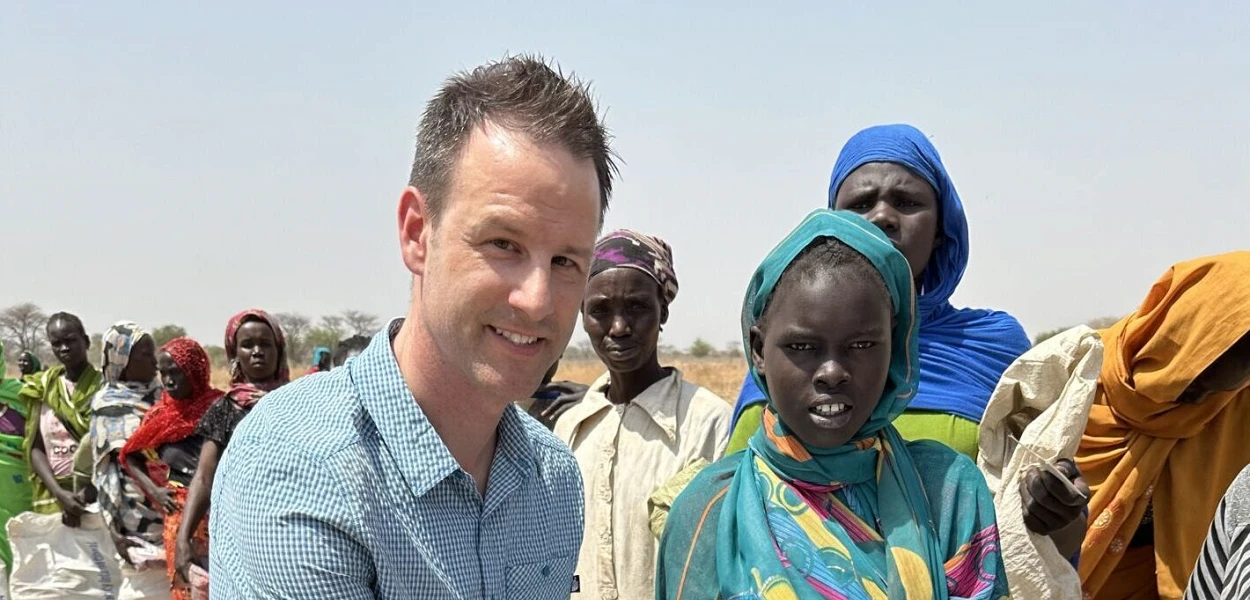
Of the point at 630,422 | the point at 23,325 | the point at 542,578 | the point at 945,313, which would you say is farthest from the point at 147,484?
the point at 23,325

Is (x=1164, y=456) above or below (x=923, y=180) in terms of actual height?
below

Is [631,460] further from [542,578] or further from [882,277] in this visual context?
[542,578]

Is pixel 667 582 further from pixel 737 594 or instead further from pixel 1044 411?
pixel 1044 411

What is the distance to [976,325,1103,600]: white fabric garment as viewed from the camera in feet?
8.96

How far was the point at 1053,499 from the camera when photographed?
269 centimetres

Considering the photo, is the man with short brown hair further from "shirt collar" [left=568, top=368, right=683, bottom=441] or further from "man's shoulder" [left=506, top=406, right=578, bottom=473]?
"shirt collar" [left=568, top=368, right=683, bottom=441]

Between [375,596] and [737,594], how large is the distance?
855 millimetres

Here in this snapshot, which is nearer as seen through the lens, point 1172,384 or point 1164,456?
point 1172,384

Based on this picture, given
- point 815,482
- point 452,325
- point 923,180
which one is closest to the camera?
point 452,325

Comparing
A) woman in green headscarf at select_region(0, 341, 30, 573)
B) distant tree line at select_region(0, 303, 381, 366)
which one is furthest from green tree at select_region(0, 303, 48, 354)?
woman in green headscarf at select_region(0, 341, 30, 573)

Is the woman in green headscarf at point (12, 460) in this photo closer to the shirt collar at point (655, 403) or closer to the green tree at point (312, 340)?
the shirt collar at point (655, 403)

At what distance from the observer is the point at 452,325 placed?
1.86 metres

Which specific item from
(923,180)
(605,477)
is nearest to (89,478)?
(605,477)

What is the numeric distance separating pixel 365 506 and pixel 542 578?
47cm
